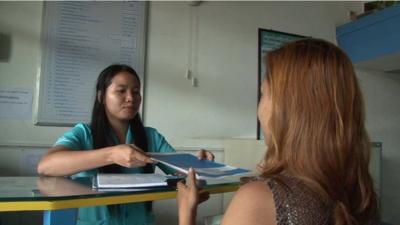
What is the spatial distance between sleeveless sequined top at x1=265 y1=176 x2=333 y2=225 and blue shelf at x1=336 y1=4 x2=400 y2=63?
1.92 metres

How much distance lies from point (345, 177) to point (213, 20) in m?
1.74

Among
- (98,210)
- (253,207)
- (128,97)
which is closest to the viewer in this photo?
(253,207)

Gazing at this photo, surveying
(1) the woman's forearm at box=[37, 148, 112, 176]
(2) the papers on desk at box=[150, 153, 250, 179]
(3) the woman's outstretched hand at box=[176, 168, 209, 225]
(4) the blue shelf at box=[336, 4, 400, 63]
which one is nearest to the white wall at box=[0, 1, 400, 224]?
(4) the blue shelf at box=[336, 4, 400, 63]

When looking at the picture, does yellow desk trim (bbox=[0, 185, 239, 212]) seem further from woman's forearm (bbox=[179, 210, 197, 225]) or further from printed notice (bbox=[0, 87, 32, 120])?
printed notice (bbox=[0, 87, 32, 120])

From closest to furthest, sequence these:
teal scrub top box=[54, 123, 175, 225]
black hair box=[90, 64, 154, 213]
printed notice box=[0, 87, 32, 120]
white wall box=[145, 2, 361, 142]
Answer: teal scrub top box=[54, 123, 175, 225] → black hair box=[90, 64, 154, 213] → printed notice box=[0, 87, 32, 120] → white wall box=[145, 2, 361, 142]

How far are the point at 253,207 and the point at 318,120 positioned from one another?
0.63 feet

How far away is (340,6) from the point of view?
275cm

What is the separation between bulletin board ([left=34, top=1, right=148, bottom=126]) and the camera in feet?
5.76

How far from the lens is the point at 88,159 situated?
3.35ft

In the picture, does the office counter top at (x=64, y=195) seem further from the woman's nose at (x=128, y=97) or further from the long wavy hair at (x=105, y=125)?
the woman's nose at (x=128, y=97)

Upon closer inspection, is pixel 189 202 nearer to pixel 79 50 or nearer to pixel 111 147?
pixel 111 147

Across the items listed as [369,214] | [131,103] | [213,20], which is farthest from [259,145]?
[369,214]

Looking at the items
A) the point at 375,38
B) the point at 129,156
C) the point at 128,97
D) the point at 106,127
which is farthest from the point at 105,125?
the point at 375,38

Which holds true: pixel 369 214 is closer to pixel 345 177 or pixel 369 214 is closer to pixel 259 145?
pixel 345 177
